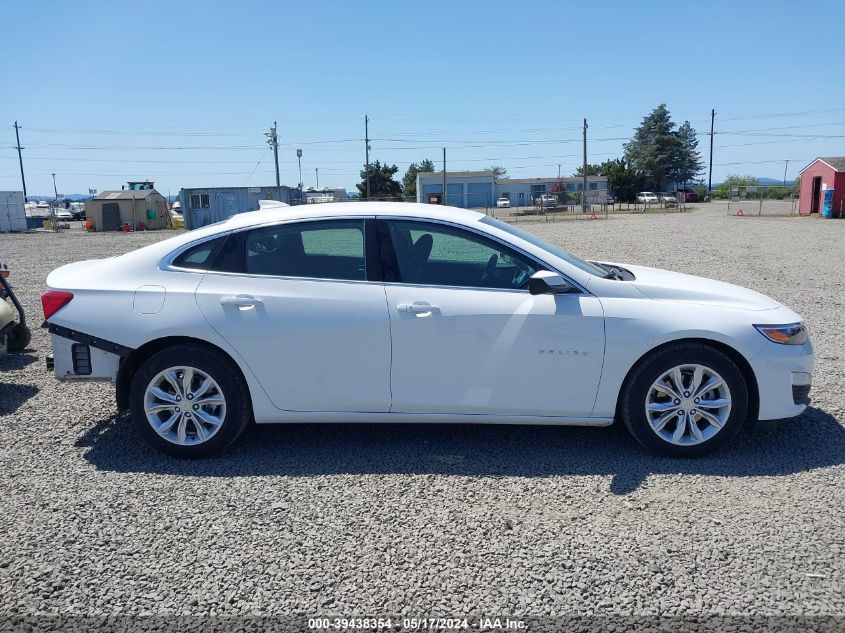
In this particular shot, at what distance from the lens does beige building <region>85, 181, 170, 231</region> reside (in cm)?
4350

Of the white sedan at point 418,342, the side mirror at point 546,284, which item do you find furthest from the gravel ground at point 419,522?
the side mirror at point 546,284

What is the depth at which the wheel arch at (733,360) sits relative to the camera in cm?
430

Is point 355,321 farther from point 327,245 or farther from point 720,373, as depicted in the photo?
point 720,373

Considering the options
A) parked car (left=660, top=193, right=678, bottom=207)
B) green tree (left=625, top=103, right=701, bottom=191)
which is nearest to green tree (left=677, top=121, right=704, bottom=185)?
green tree (left=625, top=103, right=701, bottom=191)

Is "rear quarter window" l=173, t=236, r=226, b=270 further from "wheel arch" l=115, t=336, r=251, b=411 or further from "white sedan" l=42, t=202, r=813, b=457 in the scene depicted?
"wheel arch" l=115, t=336, r=251, b=411

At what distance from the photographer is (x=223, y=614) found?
9.50 ft

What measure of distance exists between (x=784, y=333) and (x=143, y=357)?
13.7ft

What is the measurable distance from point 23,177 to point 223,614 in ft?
324

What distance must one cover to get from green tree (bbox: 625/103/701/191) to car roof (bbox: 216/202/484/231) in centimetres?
8795

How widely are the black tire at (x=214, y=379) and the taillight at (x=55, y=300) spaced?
68 cm

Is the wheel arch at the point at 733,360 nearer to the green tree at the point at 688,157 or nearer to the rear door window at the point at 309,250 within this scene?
the rear door window at the point at 309,250

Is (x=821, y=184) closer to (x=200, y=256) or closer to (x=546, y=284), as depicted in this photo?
(x=546, y=284)

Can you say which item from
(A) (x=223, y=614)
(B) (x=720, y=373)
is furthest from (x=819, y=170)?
(A) (x=223, y=614)

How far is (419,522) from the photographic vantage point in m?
3.64
